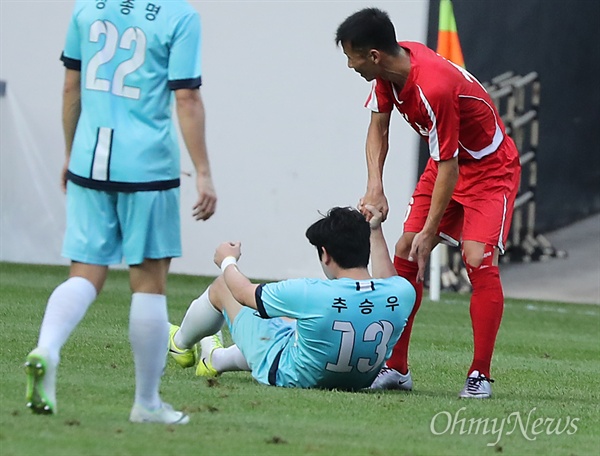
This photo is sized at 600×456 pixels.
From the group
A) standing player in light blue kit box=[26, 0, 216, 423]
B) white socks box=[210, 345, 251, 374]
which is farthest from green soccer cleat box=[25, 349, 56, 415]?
white socks box=[210, 345, 251, 374]

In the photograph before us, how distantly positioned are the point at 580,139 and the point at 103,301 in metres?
7.94

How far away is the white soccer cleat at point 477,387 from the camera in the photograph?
554 centimetres

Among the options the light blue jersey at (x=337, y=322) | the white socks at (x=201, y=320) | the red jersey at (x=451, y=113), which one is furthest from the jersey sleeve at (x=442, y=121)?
the white socks at (x=201, y=320)

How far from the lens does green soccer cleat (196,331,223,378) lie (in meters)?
5.78

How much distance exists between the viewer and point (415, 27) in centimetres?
1181

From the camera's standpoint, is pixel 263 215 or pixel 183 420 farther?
pixel 263 215

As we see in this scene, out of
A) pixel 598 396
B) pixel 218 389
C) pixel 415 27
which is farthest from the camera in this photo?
pixel 415 27

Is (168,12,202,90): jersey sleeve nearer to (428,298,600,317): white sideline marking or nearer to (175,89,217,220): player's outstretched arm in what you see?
(175,89,217,220): player's outstretched arm

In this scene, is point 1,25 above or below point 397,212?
above

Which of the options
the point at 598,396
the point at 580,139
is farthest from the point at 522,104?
the point at 598,396

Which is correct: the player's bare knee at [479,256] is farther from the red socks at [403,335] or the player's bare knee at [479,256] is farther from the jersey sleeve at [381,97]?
the jersey sleeve at [381,97]

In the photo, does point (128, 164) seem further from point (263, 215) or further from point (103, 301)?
point (263, 215)

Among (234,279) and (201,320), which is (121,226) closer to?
(234,279)

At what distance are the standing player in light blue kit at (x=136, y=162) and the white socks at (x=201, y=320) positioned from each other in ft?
4.63
